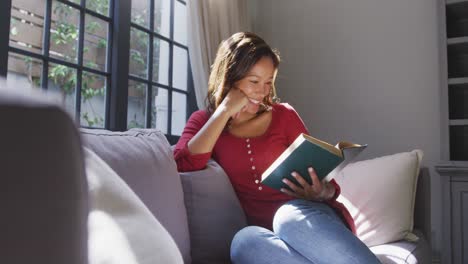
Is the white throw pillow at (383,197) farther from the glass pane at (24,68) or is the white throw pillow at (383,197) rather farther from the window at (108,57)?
the glass pane at (24,68)

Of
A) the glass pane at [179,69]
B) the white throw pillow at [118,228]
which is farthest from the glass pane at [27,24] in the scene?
the white throw pillow at [118,228]

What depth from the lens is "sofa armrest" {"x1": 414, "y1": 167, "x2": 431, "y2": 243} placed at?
1652mm

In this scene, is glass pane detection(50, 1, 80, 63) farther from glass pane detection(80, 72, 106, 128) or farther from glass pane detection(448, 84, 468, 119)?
glass pane detection(448, 84, 468, 119)

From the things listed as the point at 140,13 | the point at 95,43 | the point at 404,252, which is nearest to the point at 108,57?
the point at 95,43

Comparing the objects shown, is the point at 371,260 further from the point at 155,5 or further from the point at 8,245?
the point at 155,5

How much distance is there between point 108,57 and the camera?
6.82 ft

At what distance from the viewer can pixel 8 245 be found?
20 cm

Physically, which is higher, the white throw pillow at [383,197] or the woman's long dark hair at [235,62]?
the woman's long dark hair at [235,62]

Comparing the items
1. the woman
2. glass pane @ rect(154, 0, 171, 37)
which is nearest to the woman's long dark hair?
the woman

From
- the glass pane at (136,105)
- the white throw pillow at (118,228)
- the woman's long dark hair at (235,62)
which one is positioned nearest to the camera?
the white throw pillow at (118,228)

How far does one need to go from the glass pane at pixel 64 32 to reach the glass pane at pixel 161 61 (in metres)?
0.59

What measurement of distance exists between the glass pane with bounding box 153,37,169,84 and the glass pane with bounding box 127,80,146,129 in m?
0.17

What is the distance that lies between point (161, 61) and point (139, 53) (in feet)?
0.69

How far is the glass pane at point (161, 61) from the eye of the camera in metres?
2.51
